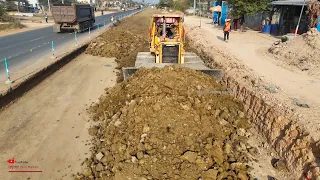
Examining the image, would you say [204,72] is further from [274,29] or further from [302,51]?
[274,29]

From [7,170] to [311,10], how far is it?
21.6 meters

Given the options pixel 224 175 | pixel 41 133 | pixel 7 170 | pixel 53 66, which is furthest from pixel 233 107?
pixel 53 66

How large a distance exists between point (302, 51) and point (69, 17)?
810 inches

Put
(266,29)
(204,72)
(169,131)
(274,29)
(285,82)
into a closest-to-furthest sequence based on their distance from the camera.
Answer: (169,131) < (285,82) < (204,72) < (274,29) < (266,29)

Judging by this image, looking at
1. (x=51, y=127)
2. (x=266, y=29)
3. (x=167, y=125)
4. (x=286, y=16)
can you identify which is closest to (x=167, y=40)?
(x=167, y=125)

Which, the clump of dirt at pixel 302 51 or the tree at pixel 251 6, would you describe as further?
the tree at pixel 251 6

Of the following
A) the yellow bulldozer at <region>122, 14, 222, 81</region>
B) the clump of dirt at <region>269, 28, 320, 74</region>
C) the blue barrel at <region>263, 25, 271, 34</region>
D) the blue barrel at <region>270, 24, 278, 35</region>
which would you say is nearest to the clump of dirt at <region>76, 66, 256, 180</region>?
the yellow bulldozer at <region>122, 14, 222, 81</region>

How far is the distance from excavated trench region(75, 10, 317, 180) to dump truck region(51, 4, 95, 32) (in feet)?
59.5

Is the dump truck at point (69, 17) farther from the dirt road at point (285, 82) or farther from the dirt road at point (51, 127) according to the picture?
the dirt road at point (285, 82)

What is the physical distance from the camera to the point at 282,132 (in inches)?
271

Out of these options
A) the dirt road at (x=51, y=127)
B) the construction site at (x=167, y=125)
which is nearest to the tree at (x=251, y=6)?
the construction site at (x=167, y=125)

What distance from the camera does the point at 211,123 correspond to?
7.47 metres

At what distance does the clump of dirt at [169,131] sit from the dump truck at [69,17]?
59.6 feet

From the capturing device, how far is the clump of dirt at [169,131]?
5875 mm
